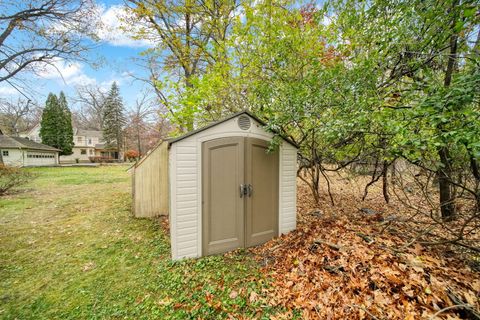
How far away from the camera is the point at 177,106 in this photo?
665cm

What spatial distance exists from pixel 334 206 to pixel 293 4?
656 centimetres

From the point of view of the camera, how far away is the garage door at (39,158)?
73.4 ft

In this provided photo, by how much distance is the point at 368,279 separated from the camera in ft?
7.84

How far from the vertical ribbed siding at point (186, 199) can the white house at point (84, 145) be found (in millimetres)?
33700

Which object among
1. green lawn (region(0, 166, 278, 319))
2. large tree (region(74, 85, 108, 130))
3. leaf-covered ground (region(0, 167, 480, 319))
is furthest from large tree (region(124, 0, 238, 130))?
large tree (region(74, 85, 108, 130))

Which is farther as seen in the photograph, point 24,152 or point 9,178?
point 24,152

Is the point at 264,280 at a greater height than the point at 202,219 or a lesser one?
lesser

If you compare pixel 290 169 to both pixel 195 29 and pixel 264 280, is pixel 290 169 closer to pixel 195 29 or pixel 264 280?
pixel 264 280

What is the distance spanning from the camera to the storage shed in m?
3.40

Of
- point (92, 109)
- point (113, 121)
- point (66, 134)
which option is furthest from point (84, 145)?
point (113, 121)

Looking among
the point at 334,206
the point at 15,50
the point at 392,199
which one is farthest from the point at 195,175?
the point at 15,50

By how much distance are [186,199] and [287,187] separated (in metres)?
2.18

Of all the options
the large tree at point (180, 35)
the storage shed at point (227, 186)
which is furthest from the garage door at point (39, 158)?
the storage shed at point (227, 186)

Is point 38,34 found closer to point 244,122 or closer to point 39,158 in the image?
point 244,122
